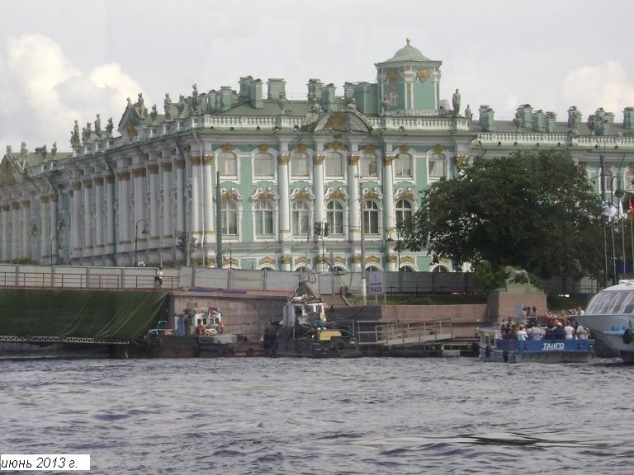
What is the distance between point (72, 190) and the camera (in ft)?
492

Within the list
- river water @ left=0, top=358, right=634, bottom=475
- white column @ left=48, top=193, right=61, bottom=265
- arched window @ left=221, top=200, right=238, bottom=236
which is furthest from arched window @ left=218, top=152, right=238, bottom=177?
river water @ left=0, top=358, right=634, bottom=475

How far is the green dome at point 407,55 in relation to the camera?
136 m

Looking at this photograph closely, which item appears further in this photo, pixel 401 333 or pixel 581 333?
pixel 401 333

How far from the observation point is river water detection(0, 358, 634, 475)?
43719mm

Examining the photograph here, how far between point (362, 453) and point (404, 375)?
2626cm

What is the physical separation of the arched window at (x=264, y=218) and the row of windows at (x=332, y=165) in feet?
5.84

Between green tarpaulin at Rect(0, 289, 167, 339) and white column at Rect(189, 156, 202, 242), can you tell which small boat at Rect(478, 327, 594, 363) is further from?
white column at Rect(189, 156, 202, 242)

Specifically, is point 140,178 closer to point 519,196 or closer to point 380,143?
point 380,143

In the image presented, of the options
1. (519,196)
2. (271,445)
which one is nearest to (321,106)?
(519,196)

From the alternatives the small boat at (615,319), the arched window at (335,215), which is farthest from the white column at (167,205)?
the small boat at (615,319)

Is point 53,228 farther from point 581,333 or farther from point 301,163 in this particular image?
point 581,333

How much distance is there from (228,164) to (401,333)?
35.4 m

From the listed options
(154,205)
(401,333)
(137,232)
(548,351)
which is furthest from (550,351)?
(137,232)

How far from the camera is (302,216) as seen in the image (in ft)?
421
